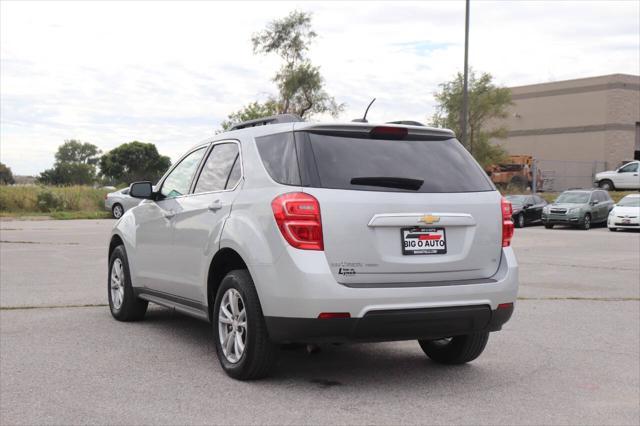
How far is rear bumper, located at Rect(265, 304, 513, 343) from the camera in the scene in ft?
16.6

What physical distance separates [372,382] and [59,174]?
135241 millimetres

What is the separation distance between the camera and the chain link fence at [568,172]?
174 ft

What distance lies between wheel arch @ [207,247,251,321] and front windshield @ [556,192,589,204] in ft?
93.0

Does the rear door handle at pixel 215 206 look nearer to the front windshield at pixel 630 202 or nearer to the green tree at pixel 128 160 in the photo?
the front windshield at pixel 630 202

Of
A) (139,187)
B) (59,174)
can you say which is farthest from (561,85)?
(59,174)

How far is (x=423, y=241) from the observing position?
5.31 metres

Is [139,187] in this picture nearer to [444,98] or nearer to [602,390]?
[602,390]

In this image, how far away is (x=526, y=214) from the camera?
34031mm

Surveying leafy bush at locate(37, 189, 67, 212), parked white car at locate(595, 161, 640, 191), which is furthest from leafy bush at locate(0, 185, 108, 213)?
parked white car at locate(595, 161, 640, 191)

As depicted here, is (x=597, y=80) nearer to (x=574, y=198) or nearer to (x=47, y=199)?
(x=574, y=198)

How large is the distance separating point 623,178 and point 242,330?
43.3 m

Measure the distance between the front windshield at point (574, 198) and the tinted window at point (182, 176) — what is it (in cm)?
2745

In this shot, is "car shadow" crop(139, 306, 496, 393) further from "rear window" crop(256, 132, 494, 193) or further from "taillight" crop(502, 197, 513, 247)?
"rear window" crop(256, 132, 494, 193)

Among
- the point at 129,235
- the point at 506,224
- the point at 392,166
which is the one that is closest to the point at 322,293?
the point at 392,166
